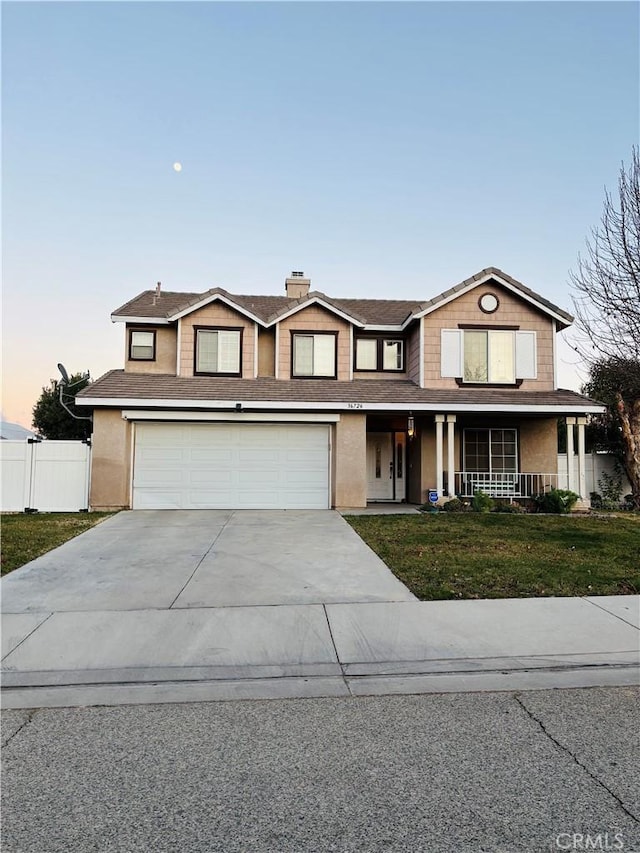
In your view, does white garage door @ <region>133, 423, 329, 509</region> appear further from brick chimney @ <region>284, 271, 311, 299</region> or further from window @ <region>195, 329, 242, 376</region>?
brick chimney @ <region>284, 271, 311, 299</region>

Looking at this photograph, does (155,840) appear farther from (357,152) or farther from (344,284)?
(344,284)

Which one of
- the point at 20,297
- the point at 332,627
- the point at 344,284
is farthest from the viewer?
the point at 344,284

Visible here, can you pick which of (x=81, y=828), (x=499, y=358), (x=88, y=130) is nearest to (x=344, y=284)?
(x=499, y=358)

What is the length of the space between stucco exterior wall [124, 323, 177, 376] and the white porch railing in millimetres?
9634

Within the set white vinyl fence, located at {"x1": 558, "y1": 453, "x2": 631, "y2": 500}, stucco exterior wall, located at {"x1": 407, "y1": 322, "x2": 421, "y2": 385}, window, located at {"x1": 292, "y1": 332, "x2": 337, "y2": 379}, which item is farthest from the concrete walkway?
white vinyl fence, located at {"x1": 558, "y1": 453, "x2": 631, "y2": 500}

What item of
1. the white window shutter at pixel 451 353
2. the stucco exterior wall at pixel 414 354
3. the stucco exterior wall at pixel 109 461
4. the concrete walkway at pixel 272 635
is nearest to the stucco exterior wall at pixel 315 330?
the stucco exterior wall at pixel 414 354

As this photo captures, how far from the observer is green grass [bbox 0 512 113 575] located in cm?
820

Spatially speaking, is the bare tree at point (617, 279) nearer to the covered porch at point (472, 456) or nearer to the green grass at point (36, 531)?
the covered porch at point (472, 456)

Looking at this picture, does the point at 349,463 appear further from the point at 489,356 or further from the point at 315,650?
the point at 315,650

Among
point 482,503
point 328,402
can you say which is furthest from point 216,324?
point 482,503

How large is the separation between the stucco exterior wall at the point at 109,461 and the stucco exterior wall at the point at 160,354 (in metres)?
2.55

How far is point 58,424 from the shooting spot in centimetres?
3041

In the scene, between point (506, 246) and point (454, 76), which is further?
point (506, 246)

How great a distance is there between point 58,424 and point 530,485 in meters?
26.9
